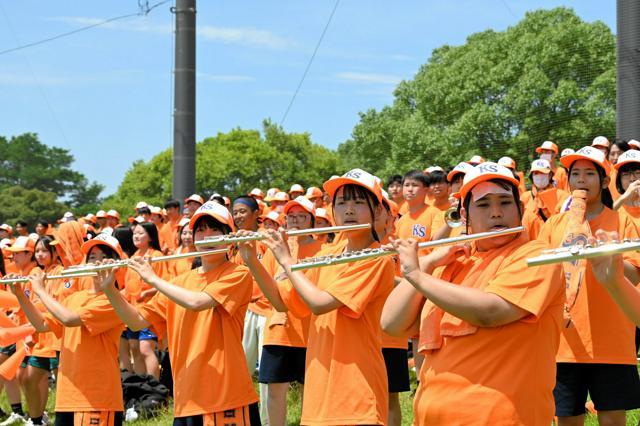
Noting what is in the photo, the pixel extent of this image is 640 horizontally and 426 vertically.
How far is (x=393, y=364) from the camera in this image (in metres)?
7.07

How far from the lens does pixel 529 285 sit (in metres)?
3.53

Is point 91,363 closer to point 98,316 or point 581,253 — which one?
point 98,316

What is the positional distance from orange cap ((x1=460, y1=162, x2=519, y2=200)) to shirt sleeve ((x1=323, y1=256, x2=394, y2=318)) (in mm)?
1093

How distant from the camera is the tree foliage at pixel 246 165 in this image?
58.0m

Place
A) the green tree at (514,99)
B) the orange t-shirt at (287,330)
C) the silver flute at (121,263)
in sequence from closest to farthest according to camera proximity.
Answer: the silver flute at (121,263)
the orange t-shirt at (287,330)
the green tree at (514,99)

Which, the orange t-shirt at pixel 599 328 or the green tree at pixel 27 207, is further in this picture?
the green tree at pixel 27 207

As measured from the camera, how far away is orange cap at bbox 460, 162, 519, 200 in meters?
3.74

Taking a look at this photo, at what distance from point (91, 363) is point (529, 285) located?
3.80 m

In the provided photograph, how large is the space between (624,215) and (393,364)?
232 cm

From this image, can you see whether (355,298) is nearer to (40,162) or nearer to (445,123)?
(445,123)

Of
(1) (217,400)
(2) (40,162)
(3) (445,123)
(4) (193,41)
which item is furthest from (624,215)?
(2) (40,162)

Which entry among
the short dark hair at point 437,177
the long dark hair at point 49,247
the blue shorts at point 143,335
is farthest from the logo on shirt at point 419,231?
the long dark hair at point 49,247

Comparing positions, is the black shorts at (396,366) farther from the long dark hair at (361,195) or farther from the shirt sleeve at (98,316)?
the long dark hair at (361,195)

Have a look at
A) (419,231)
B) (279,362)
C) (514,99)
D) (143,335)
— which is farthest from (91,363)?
(514,99)
